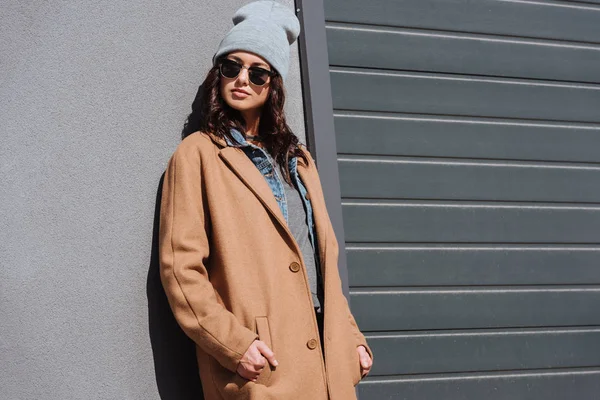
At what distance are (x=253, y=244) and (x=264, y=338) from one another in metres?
0.34

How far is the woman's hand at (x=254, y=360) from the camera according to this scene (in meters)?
3.15

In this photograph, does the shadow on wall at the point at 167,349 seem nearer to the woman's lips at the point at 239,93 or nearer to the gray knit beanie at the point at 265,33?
the woman's lips at the point at 239,93

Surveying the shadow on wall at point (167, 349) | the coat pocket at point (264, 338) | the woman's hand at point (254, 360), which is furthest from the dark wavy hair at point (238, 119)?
the woman's hand at point (254, 360)

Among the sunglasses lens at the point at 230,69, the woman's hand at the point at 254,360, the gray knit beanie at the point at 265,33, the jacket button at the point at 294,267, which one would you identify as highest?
the gray knit beanie at the point at 265,33

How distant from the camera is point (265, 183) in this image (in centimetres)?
350

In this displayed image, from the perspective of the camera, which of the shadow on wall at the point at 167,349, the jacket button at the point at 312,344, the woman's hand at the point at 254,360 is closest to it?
the woman's hand at the point at 254,360

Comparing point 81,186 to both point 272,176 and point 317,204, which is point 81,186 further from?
point 317,204

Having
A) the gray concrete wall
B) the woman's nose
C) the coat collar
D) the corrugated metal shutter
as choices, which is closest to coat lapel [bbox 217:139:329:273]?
the coat collar

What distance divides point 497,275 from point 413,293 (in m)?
0.48

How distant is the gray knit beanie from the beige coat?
1.24 ft

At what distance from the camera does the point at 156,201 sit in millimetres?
3648

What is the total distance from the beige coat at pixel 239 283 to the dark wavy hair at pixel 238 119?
0.30 feet

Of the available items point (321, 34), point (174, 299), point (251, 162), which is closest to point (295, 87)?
point (321, 34)

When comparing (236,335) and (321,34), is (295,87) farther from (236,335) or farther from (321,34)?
(236,335)
